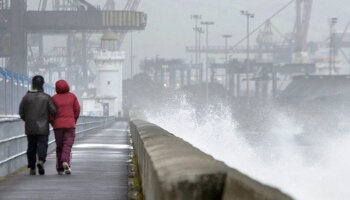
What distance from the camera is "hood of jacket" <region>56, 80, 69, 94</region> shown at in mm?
21109

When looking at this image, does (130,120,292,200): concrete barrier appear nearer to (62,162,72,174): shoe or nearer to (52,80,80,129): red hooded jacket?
(52,80,80,129): red hooded jacket

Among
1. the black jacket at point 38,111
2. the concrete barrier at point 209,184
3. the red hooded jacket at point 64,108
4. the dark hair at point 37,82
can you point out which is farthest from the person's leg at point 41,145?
the concrete barrier at point 209,184

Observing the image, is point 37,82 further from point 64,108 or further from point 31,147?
point 31,147

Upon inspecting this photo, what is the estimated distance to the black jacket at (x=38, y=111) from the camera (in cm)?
2142

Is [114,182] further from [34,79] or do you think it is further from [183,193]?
[183,193]

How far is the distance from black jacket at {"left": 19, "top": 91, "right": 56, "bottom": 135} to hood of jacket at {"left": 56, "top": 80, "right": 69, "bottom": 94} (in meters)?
0.25

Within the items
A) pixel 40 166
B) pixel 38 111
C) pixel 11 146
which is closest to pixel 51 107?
pixel 38 111

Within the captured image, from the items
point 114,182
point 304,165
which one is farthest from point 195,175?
point 304,165

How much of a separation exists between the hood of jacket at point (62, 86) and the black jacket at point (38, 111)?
0.83ft

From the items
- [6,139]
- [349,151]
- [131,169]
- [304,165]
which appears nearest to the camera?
[6,139]

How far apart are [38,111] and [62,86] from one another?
687mm

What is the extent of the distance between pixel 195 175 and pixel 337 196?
60.2 m

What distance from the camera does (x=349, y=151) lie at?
13662 centimetres

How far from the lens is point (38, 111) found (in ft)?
70.3
